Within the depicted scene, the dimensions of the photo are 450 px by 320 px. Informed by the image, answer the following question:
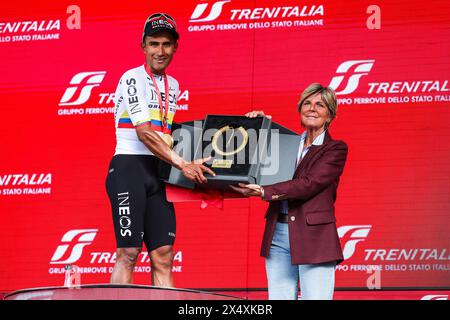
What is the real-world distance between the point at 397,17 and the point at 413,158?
2.94ft

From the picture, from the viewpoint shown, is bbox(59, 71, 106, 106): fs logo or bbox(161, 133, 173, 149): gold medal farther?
bbox(59, 71, 106, 106): fs logo

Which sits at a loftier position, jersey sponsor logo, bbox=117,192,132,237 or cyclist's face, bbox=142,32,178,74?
cyclist's face, bbox=142,32,178,74

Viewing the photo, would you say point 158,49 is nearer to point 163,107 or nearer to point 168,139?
point 163,107

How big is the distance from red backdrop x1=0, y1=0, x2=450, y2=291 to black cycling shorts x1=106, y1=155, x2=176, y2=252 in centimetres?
168

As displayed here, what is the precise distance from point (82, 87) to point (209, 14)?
99 cm

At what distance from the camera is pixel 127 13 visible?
17.9 ft

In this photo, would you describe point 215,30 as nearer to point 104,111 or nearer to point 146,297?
point 104,111

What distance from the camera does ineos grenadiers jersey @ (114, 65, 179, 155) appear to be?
11.2 ft

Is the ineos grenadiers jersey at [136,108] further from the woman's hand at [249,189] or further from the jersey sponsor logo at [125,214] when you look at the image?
the woman's hand at [249,189]

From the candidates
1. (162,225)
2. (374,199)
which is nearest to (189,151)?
(162,225)

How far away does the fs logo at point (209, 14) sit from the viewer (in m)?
5.32

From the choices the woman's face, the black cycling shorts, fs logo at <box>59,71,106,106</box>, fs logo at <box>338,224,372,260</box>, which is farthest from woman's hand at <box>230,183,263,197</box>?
fs logo at <box>59,71,106,106</box>

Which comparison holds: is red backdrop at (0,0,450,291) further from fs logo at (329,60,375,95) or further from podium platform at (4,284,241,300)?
podium platform at (4,284,241,300)

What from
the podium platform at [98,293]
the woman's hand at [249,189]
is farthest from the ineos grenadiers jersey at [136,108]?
the podium platform at [98,293]
